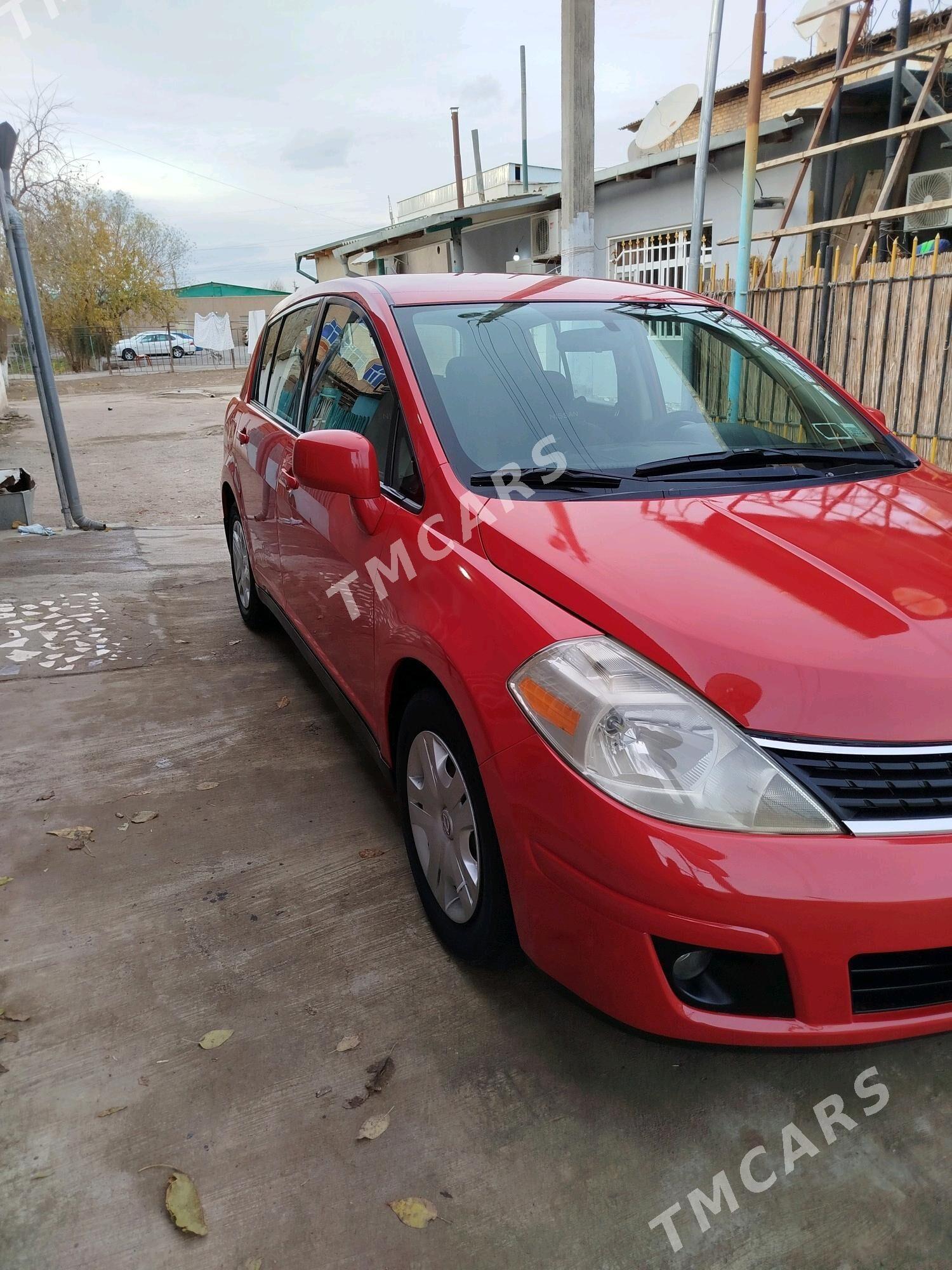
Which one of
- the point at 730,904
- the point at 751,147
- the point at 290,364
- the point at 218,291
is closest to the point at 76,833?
the point at 290,364

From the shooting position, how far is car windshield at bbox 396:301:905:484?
2.51 meters

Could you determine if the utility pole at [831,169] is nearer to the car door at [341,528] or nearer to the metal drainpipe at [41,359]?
the car door at [341,528]

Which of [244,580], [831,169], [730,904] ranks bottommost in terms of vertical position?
[244,580]

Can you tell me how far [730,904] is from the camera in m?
1.54

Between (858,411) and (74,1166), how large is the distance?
9.80 feet

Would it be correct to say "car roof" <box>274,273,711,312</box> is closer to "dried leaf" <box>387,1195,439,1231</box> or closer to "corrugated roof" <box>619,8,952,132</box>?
"dried leaf" <box>387,1195,439,1231</box>

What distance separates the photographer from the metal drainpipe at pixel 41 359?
7.50 metres

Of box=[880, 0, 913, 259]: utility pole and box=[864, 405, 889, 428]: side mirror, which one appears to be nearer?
box=[864, 405, 889, 428]: side mirror

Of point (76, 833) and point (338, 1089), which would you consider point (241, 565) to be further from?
point (338, 1089)

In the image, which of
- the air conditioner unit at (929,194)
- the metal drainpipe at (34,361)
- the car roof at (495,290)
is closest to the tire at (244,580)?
the car roof at (495,290)

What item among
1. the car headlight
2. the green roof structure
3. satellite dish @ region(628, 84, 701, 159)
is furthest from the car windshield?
the green roof structure

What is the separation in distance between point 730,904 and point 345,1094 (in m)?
1.02

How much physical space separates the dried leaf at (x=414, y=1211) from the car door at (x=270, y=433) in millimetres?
2560

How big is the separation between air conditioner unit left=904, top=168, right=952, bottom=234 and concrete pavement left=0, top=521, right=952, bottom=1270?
28.5 feet
